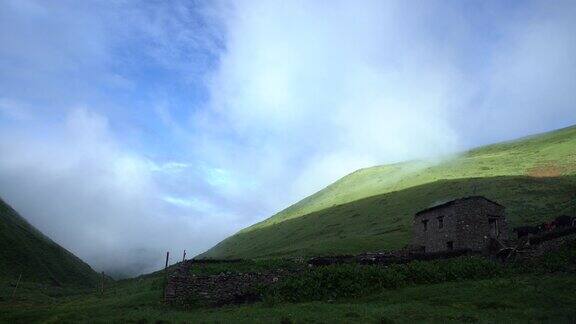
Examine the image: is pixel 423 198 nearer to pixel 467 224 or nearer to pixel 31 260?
pixel 467 224

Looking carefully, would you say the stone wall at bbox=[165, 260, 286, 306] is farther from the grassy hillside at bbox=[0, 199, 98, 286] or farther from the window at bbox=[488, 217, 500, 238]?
the grassy hillside at bbox=[0, 199, 98, 286]

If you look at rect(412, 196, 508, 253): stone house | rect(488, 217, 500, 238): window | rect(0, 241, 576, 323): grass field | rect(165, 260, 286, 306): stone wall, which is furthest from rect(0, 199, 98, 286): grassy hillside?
rect(488, 217, 500, 238): window

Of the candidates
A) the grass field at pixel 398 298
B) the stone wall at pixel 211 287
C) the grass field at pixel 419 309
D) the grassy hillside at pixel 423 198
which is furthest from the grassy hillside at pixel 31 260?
the grass field at pixel 419 309

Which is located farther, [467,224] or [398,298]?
[467,224]

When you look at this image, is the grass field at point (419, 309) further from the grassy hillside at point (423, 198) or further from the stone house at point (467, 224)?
the grassy hillside at point (423, 198)

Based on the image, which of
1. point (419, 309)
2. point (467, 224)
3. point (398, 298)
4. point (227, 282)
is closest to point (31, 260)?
point (227, 282)

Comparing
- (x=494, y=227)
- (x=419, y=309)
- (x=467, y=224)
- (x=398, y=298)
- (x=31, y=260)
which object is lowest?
(x=419, y=309)

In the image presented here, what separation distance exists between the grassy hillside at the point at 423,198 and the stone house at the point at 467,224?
35.9 ft

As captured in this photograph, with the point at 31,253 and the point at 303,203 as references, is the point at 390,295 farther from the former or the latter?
the point at 303,203

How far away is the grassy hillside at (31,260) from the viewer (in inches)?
4070

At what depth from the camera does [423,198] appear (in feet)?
326

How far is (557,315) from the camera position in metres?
22.5

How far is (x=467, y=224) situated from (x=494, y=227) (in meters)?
3.99

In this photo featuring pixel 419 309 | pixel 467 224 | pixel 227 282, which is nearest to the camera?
pixel 419 309
